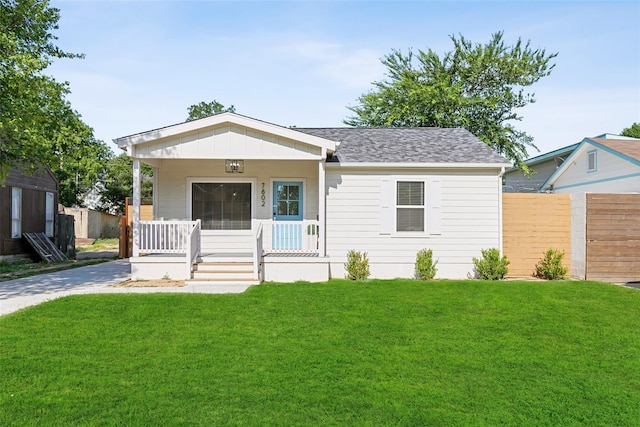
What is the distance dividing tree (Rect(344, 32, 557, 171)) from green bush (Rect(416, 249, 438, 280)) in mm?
14934

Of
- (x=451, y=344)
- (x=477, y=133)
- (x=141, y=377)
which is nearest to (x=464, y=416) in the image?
(x=451, y=344)

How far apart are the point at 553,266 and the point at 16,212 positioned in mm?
16688

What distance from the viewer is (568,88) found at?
16781 mm

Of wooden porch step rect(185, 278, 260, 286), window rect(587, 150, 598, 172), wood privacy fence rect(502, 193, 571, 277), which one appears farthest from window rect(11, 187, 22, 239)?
window rect(587, 150, 598, 172)

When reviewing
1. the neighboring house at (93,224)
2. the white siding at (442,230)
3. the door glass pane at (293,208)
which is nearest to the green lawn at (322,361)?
the white siding at (442,230)

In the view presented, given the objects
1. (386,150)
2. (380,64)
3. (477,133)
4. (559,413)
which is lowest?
(559,413)

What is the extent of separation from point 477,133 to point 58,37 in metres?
19.9

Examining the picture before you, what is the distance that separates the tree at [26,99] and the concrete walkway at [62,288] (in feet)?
8.11

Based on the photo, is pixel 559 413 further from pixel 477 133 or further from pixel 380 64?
pixel 380 64

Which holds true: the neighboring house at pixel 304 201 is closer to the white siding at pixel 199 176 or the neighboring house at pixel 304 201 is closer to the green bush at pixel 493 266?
the white siding at pixel 199 176

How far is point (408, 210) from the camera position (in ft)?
34.7

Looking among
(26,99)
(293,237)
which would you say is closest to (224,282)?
(293,237)

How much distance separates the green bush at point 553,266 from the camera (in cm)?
1020

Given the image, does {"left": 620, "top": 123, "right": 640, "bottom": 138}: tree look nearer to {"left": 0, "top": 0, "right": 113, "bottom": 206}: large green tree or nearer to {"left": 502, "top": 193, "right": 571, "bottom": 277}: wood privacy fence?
{"left": 502, "top": 193, "right": 571, "bottom": 277}: wood privacy fence
